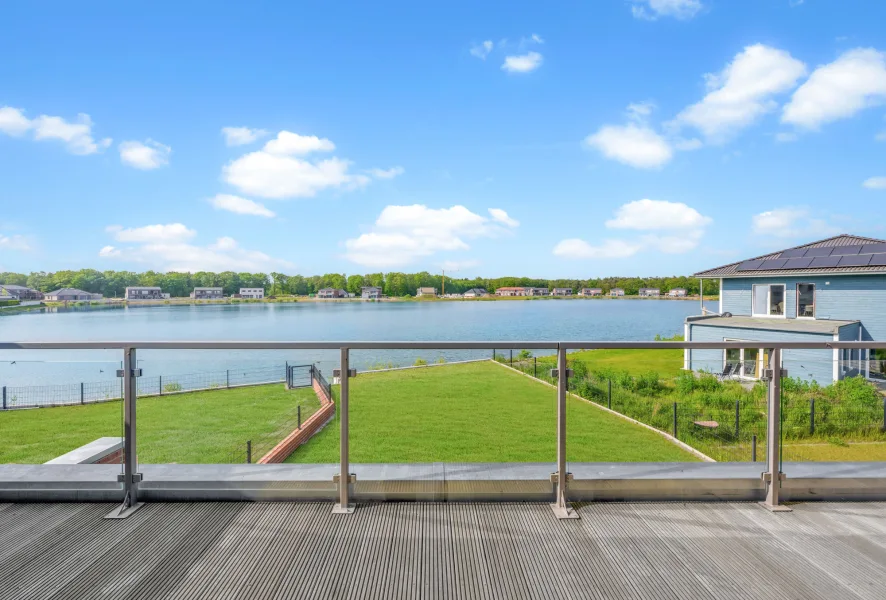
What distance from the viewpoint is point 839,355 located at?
270cm

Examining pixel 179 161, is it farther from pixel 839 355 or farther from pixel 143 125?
pixel 839 355

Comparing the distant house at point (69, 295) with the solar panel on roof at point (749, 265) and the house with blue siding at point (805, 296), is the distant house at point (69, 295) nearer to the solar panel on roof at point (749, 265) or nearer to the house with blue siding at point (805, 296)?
the house with blue siding at point (805, 296)

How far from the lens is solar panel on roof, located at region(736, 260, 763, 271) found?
17562 millimetres

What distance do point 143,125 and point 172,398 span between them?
109m

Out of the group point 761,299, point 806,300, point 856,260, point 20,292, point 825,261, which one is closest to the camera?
point 856,260

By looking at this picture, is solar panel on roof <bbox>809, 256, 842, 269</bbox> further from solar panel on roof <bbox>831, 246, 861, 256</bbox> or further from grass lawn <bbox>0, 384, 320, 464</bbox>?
grass lawn <bbox>0, 384, 320, 464</bbox>

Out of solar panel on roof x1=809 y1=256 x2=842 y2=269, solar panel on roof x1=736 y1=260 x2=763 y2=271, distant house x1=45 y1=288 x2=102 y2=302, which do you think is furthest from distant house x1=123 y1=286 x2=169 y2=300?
solar panel on roof x1=809 y1=256 x2=842 y2=269

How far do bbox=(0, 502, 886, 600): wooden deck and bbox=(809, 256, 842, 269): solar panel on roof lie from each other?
662 inches

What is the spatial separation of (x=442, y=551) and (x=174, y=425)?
1708 mm

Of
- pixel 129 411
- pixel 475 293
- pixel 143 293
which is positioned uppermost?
pixel 475 293

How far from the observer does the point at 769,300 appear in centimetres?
1683

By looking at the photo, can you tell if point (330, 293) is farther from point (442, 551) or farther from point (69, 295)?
point (442, 551)

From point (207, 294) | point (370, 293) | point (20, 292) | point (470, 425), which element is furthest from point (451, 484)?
point (370, 293)

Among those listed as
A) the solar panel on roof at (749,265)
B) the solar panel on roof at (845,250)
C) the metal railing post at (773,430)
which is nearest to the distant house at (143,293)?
the solar panel on roof at (749,265)
